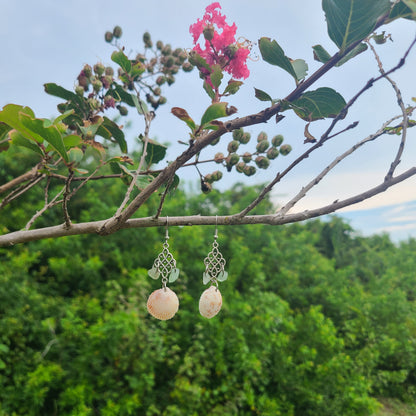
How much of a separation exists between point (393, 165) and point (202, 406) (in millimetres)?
2197

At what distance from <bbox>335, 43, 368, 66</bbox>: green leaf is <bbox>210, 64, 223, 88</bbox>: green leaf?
0.20m

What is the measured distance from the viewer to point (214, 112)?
1.86ft

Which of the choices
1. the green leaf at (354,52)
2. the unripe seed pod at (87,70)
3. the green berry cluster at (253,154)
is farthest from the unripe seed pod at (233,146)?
the unripe seed pod at (87,70)

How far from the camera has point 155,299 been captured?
77cm

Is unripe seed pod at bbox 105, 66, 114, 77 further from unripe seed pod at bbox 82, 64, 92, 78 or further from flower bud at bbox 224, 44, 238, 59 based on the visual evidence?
flower bud at bbox 224, 44, 238, 59

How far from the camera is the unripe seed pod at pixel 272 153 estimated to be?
816 millimetres

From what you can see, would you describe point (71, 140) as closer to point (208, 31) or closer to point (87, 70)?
point (208, 31)

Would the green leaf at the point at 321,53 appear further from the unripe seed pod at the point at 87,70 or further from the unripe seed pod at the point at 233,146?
the unripe seed pod at the point at 87,70

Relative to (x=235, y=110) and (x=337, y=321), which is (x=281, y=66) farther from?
(x=337, y=321)

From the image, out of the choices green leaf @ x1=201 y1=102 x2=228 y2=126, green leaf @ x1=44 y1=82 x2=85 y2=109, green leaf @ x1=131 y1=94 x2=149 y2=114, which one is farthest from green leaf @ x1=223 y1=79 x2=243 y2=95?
green leaf @ x1=44 y1=82 x2=85 y2=109

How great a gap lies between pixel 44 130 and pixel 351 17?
1.66 feet

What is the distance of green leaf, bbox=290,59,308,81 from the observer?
0.61 meters

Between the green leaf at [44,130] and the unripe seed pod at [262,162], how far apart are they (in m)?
0.41

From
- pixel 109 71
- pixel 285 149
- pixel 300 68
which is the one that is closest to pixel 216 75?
pixel 300 68
